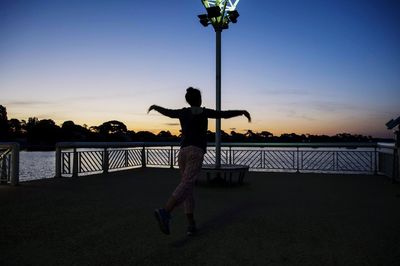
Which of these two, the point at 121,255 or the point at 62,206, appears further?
the point at 62,206

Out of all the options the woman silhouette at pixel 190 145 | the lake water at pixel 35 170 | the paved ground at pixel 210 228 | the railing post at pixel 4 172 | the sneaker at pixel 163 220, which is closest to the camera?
the paved ground at pixel 210 228

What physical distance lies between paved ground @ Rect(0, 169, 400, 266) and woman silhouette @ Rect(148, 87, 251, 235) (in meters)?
0.36

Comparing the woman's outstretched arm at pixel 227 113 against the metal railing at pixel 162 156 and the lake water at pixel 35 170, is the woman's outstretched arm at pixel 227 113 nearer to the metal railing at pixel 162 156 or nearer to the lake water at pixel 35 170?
the metal railing at pixel 162 156

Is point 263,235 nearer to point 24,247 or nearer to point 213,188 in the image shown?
point 24,247

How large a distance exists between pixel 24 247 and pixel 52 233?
0.58 metres

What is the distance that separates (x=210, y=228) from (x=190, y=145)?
4.18 feet

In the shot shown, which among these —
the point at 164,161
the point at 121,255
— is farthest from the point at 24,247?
the point at 164,161

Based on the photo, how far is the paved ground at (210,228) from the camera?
331 cm

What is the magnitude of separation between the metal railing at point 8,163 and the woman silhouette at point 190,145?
636cm

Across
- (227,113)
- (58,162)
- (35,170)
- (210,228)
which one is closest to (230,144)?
(58,162)

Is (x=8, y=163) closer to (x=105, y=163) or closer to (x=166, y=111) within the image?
(x=105, y=163)

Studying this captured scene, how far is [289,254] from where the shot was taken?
339cm

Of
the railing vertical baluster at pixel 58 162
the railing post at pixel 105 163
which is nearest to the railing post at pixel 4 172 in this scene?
the railing vertical baluster at pixel 58 162

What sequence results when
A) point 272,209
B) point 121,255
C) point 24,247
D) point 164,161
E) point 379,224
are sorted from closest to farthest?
point 121,255, point 24,247, point 379,224, point 272,209, point 164,161
